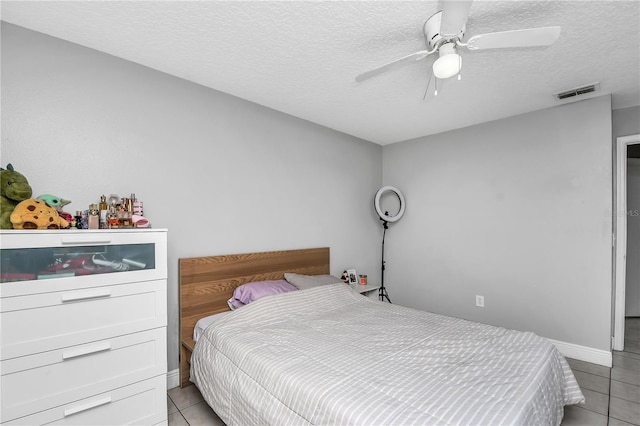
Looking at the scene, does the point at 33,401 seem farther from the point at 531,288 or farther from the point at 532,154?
the point at 532,154

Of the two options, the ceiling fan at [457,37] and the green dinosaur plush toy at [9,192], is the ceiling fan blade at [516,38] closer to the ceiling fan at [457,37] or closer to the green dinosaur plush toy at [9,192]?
the ceiling fan at [457,37]

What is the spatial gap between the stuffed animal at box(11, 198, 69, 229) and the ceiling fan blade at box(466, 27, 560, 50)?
7.69ft

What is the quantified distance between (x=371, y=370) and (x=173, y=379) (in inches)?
67.2

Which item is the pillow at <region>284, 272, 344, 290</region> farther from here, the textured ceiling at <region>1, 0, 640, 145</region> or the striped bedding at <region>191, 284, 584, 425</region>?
the textured ceiling at <region>1, 0, 640, 145</region>

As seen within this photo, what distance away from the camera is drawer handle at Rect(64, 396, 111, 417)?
1.50m

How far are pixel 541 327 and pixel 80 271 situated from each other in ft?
12.6

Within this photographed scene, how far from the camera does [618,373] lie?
→ 8.22ft

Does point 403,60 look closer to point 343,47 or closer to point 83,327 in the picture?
point 343,47

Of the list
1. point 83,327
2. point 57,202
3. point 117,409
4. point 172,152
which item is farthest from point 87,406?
point 172,152

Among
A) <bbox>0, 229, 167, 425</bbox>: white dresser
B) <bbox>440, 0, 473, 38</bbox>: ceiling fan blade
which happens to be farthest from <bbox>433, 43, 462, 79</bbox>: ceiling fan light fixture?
<bbox>0, 229, 167, 425</bbox>: white dresser

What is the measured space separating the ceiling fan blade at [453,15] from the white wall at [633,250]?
434cm

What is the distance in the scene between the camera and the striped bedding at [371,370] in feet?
3.99

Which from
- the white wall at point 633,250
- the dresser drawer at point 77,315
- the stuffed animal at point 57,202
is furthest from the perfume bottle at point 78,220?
the white wall at point 633,250

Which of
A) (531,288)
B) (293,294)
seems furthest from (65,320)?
(531,288)
